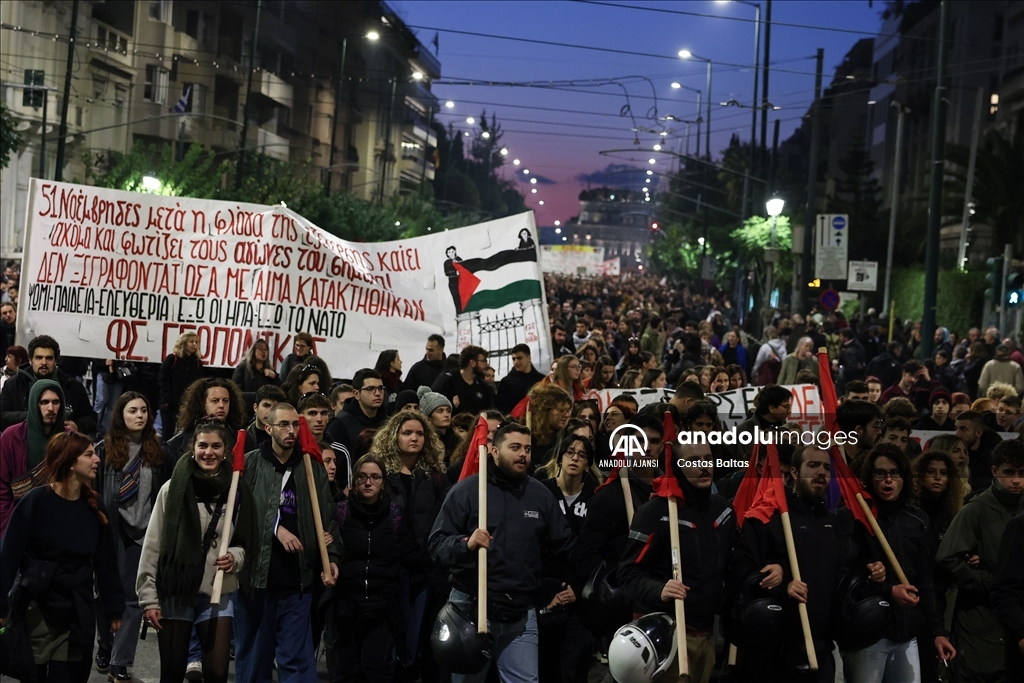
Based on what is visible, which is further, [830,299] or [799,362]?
[830,299]

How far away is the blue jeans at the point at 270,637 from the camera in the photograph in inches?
277

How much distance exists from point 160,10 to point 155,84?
15.4 ft

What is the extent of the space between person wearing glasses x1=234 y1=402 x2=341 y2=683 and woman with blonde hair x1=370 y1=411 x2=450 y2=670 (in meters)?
0.53

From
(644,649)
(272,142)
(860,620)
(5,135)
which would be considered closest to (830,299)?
(5,135)

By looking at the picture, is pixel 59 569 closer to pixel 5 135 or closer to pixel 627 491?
pixel 627 491

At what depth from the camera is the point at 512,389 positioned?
12.6m

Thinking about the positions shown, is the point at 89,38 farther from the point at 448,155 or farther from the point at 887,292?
the point at 448,155

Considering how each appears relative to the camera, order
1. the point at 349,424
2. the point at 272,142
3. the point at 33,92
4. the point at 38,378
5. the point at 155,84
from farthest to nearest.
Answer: the point at 272,142, the point at 155,84, the point at 33,92, the point at 38,378, the point at 349,424

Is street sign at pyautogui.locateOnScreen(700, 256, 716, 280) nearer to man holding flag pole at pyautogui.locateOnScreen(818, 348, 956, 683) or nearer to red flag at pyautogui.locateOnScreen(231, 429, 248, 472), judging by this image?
man holding flag pole at pyautogui.locateOnScreen(818, 348, 956, 683)

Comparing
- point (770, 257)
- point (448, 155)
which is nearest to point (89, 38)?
point (770, 257)

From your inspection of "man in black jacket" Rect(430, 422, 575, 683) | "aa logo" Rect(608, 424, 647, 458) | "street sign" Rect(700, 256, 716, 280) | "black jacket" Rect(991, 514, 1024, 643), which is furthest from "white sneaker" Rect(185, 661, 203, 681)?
"street sign" Rect(700, 256, 716, 280)

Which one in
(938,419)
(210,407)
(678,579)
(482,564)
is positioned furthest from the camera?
(938,419)

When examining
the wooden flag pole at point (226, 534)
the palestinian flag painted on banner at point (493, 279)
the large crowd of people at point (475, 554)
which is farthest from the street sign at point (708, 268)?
the wooden flag pole at point (226, 534)

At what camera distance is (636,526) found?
6.28m
